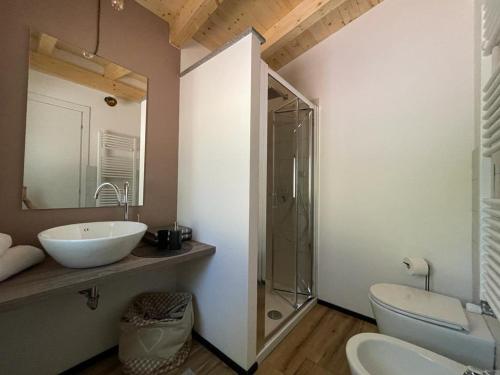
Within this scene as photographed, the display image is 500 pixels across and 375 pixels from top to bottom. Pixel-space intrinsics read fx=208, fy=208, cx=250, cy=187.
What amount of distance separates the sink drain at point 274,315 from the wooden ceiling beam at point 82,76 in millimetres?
1933

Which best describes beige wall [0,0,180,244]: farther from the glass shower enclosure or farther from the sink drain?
the sink drain

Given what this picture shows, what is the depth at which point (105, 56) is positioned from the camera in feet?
4.43

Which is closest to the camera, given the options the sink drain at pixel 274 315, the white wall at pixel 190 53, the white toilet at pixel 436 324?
the white toilet at pixel 436 324

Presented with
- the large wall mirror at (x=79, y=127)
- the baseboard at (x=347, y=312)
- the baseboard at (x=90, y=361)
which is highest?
the large wall mirror at (x=79, y=127)

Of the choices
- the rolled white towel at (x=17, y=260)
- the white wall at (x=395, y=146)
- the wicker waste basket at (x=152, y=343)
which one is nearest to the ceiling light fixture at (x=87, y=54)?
the rolled white towel at (x=17, y=260)

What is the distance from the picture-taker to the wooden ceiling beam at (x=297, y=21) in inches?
61.2

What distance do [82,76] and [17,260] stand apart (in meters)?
1.07

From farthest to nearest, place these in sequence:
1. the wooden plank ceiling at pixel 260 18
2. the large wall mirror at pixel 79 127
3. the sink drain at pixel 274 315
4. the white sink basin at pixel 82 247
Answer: the sink drain at pixel 274 315
the wooden plank ceiling at pixel 260 18
the large wall mirror at pixel 79 127
the white sink basin at pixel 82 247

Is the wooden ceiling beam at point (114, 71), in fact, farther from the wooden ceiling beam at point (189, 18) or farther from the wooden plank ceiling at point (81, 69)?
the wooden ceiling beam at point (189, 18)

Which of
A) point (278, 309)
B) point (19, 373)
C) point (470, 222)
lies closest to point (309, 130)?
point (470, 222)

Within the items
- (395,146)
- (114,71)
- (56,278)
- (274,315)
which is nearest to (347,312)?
(274,315)

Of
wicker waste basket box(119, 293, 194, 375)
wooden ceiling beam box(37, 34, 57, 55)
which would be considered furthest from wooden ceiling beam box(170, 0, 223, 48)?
wicker waste basket box(119, 293, 194, 375)

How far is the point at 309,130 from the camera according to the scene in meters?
2.04

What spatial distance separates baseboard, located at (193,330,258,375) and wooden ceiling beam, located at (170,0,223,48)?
2255 mm
